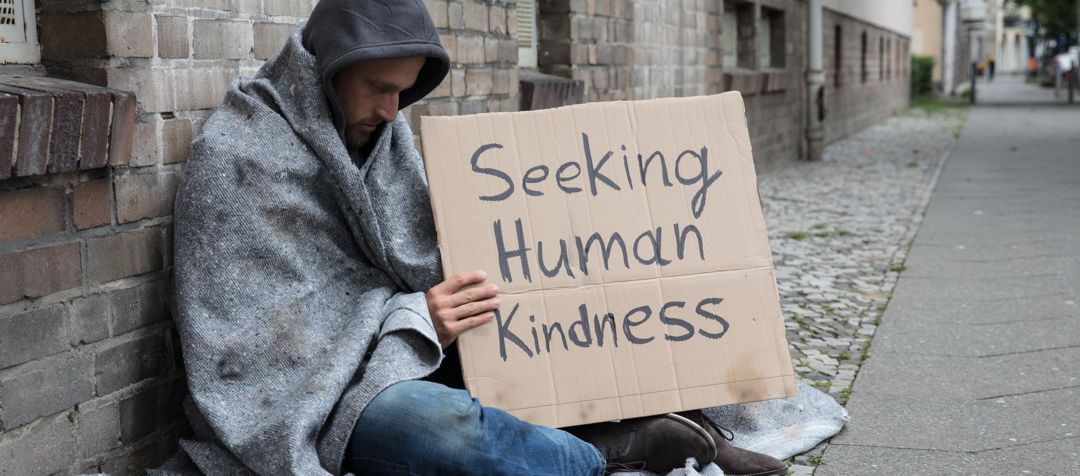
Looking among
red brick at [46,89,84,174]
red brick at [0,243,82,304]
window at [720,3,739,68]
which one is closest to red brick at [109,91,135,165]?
red brick at [46,89,84,174]

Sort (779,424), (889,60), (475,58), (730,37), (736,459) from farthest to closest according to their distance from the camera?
1. (889,60)
2. (730,37)
3. (475,58)
4. (779,424)
5. (736,459)

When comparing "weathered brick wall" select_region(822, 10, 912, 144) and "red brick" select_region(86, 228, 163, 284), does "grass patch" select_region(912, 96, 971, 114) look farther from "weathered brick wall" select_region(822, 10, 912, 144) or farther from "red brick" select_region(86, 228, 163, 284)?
"red brick" select_region(86, 228, 163, 284)

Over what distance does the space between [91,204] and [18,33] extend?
→ 0.45 metres

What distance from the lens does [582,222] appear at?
9.16 feet

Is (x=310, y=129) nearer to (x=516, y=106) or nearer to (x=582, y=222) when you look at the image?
(x=582, y=222)

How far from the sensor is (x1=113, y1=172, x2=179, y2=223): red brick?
2.57 m

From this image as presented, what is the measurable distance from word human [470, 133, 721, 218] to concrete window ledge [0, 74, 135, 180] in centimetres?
81

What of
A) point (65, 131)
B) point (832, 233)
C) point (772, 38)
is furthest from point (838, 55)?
point (65, 131)

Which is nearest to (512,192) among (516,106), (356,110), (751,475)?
(356,110)

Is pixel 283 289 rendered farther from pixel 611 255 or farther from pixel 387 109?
pixel 611 255

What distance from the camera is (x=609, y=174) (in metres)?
2.83

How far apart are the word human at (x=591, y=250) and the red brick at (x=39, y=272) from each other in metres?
0.94

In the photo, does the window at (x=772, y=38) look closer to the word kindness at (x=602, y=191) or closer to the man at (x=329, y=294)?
the word kindness at (x=602, y=191)

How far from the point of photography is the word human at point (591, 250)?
2.73 meters
